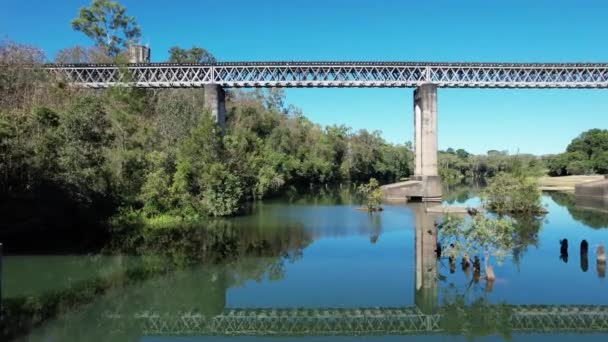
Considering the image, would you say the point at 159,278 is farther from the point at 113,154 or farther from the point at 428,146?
the point at 428,146

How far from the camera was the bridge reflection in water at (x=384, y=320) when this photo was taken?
13.1 meters

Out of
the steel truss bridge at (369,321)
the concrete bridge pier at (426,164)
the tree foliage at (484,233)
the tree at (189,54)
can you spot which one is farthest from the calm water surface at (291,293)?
the tree at (189,54)

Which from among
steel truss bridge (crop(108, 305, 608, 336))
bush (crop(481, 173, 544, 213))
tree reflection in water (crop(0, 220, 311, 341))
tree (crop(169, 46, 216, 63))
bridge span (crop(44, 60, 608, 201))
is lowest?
steel truss bridge (crop(108, 305, 608, 336))

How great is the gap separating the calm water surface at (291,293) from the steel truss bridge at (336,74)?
27.4 metres

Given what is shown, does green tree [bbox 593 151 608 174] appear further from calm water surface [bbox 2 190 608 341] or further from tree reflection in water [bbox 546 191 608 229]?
calm water surface [bbox 2 190 608 341]

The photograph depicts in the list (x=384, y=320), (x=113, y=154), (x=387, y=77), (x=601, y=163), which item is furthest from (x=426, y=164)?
(x=601, y=163)

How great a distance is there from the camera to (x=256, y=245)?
80.5 ft

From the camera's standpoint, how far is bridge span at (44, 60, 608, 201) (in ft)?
164

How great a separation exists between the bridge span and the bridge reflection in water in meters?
35.3

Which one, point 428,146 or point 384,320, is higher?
point 428,146

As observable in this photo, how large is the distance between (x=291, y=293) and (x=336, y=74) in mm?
37319

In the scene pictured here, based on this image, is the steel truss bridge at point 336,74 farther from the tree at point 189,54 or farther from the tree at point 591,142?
the tree at point 591,142

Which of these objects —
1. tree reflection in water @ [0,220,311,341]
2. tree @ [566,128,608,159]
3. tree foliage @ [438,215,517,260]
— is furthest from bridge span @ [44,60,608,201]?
tree @ [566,128,608,159]

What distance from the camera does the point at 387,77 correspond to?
5144 centimetres
